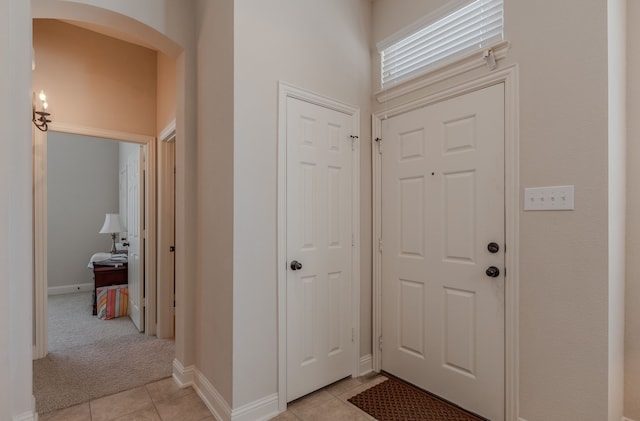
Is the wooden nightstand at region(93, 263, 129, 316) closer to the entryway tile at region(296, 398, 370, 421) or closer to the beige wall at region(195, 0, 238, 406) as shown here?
the beige wall at region(195, 0, 238, 406)

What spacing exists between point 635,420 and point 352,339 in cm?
159

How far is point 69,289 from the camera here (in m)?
5.46

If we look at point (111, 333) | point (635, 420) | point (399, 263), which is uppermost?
point (399, 263)

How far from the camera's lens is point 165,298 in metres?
3.32

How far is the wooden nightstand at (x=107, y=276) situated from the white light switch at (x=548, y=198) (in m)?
4.49

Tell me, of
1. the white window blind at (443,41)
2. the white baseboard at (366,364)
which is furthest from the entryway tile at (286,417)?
the white window blind at (443,41)

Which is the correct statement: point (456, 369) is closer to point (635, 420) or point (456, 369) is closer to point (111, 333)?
point (635, 420)

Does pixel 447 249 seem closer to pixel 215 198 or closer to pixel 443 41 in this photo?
pixel 443 41

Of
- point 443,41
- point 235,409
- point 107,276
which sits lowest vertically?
point 235,409

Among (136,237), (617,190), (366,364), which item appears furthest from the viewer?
(136,237)

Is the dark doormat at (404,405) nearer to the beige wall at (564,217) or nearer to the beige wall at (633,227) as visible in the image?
the beige wall at (564,217)

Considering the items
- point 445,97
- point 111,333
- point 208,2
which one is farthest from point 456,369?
point 111,333

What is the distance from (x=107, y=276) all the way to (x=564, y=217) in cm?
472

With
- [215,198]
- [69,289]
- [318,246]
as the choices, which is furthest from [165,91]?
[69,289]
